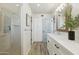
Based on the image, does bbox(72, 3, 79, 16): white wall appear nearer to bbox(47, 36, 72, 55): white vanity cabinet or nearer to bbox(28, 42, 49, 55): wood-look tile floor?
bbox(47, 36, 72, 55): white vanity cabinet

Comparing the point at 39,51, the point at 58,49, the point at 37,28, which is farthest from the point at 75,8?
the point at 37,28

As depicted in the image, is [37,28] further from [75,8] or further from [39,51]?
[75,8]

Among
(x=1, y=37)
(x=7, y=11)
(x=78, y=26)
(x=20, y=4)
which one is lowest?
(x=1, y=37)

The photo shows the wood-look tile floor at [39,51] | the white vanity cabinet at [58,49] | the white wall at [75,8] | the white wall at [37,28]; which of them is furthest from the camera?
the white wall at [37,28]

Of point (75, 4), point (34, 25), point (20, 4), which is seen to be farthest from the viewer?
point (34, 25)

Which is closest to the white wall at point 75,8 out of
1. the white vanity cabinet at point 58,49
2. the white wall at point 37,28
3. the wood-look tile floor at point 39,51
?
the white vanity cabinet at point 58,49

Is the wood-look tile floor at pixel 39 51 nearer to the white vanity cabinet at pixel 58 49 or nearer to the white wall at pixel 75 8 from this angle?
the white vanity cabinet at pixel 58 49

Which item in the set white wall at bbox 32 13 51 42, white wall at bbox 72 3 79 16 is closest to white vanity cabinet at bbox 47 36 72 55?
white wall at bbox 72 3 79 16

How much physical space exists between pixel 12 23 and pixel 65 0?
1.27 metres

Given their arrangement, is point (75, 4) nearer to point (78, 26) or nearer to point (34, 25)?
point (78, 26)

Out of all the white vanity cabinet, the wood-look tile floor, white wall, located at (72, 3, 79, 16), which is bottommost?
the wood-look tile floor

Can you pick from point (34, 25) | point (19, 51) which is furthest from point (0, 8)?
point (34, 25)

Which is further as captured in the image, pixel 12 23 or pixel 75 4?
pixel 12 23

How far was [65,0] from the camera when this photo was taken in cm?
277
